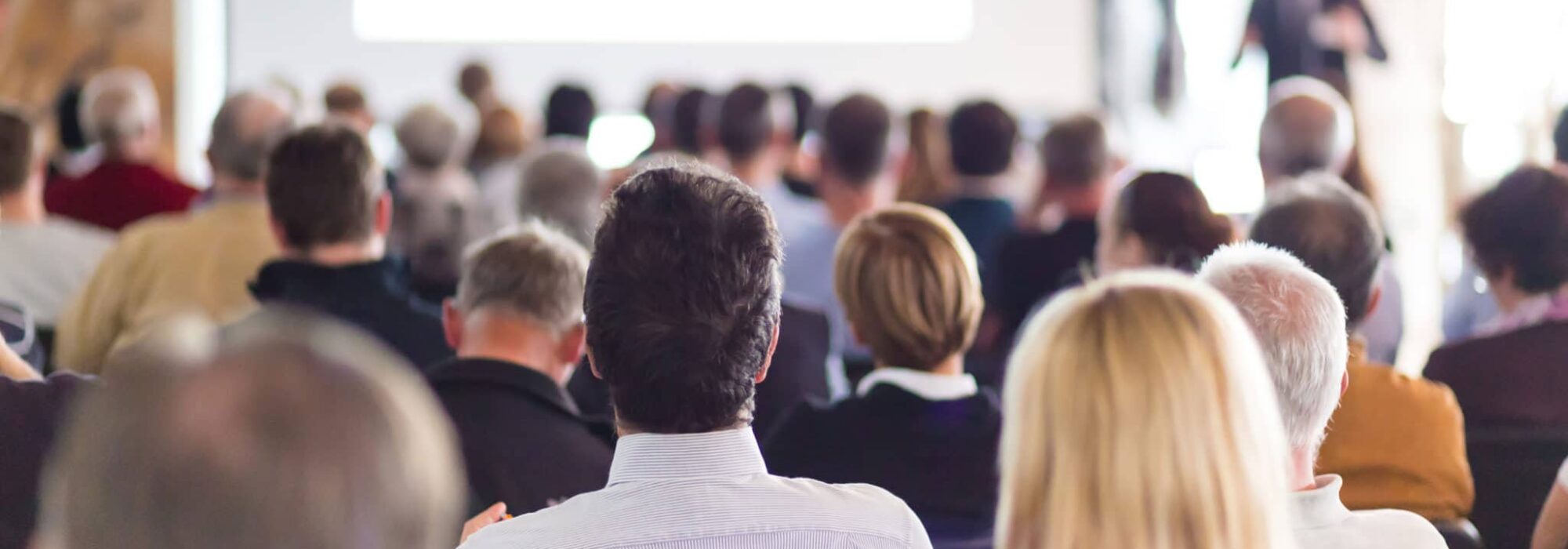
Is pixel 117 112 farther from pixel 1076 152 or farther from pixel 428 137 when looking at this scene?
pixel 1076 152

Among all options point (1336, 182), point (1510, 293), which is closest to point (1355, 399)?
point (1336, 182)

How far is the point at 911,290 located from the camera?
2428mm

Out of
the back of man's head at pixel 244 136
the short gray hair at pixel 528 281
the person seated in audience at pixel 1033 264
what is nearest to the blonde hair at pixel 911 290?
the short gray hair at pixel 528 281

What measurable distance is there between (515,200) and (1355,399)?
2.25 m

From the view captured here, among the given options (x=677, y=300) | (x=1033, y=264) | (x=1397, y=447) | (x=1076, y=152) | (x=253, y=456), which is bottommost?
(x=1033, y=264)

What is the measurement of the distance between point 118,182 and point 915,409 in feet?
11.5

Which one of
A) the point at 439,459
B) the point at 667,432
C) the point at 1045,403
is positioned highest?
the point at 439,459

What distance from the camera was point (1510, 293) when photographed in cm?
294

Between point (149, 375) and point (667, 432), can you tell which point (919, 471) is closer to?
point (667, 432)

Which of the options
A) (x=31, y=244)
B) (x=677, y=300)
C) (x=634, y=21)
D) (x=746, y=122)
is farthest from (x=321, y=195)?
(x=634, y=21)

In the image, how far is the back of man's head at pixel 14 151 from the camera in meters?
3.62

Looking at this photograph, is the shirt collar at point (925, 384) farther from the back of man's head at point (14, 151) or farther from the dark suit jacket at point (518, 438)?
the back of man's head at point (14, 151)

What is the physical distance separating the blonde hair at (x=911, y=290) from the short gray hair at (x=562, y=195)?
140 centimetres

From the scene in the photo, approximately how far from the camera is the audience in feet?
14.8
